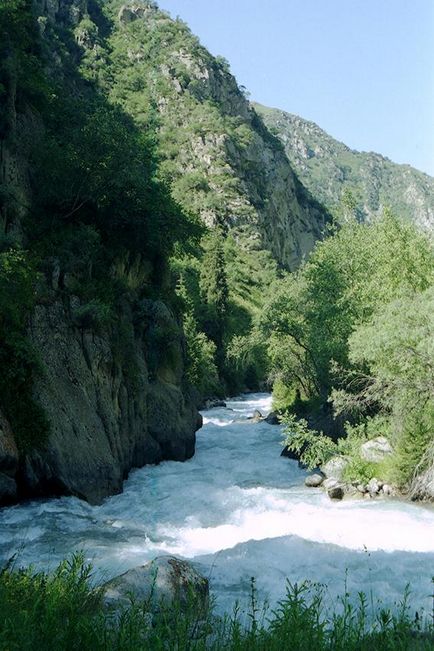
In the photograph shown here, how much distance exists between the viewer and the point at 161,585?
7.64 m

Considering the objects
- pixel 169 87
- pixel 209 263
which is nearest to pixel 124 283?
pixel 209 263

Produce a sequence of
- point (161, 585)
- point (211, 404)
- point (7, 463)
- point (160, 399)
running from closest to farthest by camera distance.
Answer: point (161, 585) → point (7, 463) → point (160, 399) → point (211, 404)

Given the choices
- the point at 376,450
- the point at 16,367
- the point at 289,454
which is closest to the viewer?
the point at 16,367

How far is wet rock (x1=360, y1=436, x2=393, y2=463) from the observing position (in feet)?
64.8

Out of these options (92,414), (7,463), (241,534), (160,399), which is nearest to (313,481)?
(241,534)

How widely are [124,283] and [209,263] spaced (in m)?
44.1

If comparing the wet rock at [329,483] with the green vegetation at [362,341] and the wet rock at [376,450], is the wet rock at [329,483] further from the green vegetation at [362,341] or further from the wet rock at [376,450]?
the wet rock at [376,450]

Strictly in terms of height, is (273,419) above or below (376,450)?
below

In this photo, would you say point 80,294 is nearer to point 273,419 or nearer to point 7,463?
point 7,463

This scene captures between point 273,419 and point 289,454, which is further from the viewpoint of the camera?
point 273,419

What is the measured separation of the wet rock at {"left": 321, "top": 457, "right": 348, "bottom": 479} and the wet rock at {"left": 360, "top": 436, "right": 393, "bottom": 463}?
80cm

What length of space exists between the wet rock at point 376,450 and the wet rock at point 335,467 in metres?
0.80

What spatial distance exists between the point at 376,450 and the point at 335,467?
1678 millimetres

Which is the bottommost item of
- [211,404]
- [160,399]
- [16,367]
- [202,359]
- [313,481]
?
[211,404]
